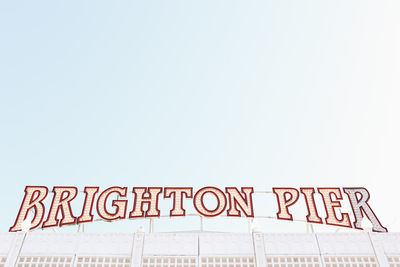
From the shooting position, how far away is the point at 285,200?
32.3 m

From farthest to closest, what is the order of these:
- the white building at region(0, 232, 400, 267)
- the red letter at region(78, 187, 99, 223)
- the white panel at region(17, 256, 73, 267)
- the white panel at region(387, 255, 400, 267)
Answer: the red letter at region(78, 187, 99, 223)
the white panel at region(387, 255, 400, 267)
the white building at region(0, 232, 400, 267)
the white panel at region(17, 256, 73, 267)

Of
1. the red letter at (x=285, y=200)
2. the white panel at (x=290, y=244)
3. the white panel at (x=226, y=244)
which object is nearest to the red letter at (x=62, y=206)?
the white panel at (x=226, y=244)

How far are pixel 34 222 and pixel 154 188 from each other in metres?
9.75

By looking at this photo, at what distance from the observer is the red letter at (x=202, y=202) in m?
31.1

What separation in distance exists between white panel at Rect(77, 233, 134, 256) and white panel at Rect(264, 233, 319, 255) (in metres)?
9.62

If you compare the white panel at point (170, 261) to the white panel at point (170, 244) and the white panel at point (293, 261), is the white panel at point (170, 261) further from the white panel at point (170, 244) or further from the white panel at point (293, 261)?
the white panel at point (293, 261)

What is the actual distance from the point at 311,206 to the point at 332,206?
171 cm

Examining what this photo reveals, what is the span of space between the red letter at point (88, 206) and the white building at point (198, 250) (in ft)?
12.0

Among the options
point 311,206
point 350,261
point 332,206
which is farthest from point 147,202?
point 350,261

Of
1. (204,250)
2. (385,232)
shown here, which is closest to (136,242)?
(204,250)

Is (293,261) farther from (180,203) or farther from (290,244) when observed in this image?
(180,203)

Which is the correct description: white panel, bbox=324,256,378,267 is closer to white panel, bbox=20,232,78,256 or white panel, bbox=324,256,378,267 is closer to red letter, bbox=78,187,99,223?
white panel, bbox=20,232,78,256

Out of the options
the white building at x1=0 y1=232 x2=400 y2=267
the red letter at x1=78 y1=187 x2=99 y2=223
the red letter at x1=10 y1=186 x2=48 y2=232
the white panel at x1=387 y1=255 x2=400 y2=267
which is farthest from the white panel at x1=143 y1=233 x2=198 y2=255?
the white panel at x1=387 y1=255 x2=400 y2=267

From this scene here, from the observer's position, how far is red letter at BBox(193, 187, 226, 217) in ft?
102
